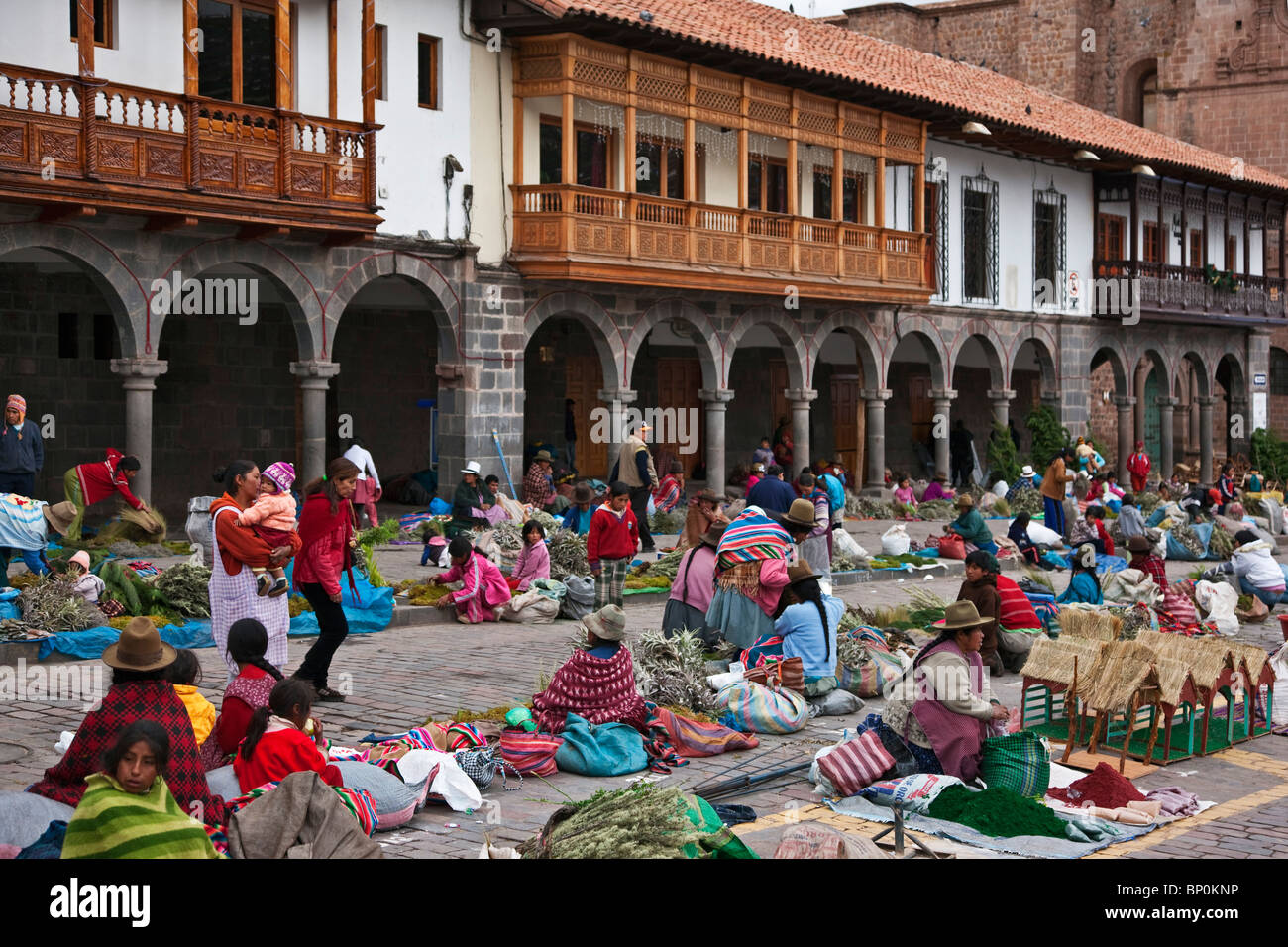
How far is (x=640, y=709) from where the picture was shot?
9.08 meters

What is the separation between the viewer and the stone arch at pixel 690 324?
77.1 feet

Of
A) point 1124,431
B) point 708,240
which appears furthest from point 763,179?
point 1124,431

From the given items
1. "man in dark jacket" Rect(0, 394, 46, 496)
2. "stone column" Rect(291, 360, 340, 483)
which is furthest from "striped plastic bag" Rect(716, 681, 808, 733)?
"stone column" Rect(291, 360, 340, 483)

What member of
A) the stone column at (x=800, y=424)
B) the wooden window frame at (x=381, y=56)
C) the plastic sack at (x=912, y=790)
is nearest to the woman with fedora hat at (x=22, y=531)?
the plastic sack at (x=912, y=790)

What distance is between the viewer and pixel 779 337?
26.6 metres

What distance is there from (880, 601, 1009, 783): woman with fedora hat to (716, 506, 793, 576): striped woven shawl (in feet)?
7.90

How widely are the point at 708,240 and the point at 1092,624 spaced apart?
44.2ft

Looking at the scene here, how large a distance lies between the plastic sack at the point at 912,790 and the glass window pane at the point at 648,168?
16125 mm

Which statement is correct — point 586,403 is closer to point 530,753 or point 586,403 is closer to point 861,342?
point 861,342

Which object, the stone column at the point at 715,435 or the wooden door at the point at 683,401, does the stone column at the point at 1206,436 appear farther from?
the stone column at the point at 715,435

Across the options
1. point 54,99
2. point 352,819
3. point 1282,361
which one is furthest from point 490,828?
point 1282,361

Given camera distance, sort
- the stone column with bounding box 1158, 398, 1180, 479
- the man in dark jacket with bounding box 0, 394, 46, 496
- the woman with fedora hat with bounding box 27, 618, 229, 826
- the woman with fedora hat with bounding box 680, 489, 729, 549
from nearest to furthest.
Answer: the woman with fedora hat with bounding box 27, 618, 229, 826 → the woman with fedora hat with bounding box 680, 489, 729, 549 → the man in dark jacket with bounding box 0, 394, 46, 496 → the stone column with bounding box 1158, 398, 1180, 479

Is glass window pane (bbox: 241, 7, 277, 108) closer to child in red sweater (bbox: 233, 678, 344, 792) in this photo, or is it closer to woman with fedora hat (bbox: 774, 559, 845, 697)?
woman with fedora hat (bbox: 774, 559, 845, 697)

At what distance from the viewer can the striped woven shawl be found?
35.7 feet
